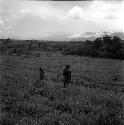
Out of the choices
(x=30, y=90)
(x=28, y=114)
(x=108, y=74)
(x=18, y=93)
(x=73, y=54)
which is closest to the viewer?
(x=28, y=114)

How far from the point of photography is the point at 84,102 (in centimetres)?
1417

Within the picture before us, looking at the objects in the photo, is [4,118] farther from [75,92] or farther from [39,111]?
[75,92]

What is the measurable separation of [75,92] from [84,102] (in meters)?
3.76

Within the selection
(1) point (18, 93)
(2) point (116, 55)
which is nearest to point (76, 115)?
(1) point (18, 93)

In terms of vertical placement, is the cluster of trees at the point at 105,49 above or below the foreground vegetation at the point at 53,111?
above

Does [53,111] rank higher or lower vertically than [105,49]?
lower

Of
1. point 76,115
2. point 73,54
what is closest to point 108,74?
point 76,115

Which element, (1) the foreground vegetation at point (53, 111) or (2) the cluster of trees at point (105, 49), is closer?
(1) the foreground vegetation at point (53, 111)

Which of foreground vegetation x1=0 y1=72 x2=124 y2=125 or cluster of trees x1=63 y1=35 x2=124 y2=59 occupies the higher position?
cluster of trees x1=63 y1=35 x2=124 y2=59

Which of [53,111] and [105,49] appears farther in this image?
[105,49]

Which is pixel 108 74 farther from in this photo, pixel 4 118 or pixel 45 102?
pixel 4 118

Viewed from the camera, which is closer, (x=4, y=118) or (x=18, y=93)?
(x=4, y=118)

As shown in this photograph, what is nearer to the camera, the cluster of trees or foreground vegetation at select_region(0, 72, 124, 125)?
foreground vegetation at select_region(0, 72, 124, 125)

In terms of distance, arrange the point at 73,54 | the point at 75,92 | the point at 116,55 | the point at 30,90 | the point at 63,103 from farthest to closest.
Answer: the point at 73,54 → the point at 116,55 → the point at 75,92 → the point at 30,90 → the point at 63,103
